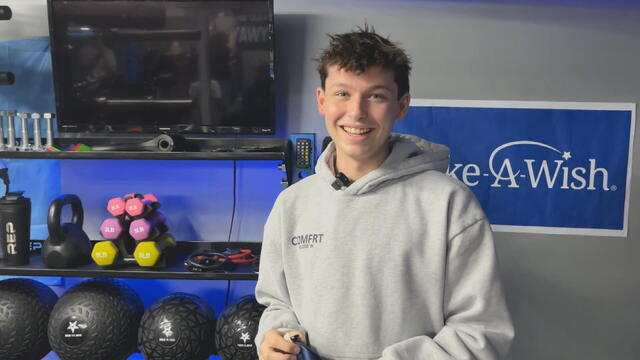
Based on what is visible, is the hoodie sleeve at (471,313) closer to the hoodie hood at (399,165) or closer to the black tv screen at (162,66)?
the hoodie hood at (399,165)

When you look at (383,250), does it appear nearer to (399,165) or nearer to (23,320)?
→ (399,165)

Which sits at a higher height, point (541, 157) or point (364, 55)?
point (364, 55)

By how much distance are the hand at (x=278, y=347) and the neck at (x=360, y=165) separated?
44 centimetres

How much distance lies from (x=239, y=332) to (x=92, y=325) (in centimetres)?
65

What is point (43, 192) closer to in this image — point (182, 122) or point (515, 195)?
point (182, 122)

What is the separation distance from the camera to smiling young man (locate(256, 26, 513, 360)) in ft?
3.97

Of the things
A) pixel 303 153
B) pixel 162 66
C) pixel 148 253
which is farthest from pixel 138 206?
pixel 303 153

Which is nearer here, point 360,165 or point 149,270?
point 360,165

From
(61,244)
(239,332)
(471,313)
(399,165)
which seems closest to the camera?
(471,313)

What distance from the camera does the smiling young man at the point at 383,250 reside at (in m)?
1.21

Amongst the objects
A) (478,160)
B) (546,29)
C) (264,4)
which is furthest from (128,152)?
(546,29)

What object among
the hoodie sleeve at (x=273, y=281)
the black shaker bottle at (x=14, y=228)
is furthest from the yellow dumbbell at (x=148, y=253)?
the hoodie sleeve at (x=273, y=281)

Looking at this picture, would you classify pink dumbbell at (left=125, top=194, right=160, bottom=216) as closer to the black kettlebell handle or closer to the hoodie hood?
the black kettlebell handle

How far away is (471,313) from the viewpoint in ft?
3.91
